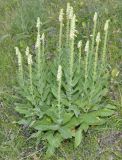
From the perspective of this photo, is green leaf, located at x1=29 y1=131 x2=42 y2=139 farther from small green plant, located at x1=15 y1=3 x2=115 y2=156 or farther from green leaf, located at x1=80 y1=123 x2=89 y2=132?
green leaf, located at x1=80 y1=123 x2=89 y2=132

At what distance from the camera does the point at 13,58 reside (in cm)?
500

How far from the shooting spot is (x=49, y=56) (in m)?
4.95

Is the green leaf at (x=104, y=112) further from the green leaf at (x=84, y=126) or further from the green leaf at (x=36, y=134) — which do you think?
the green leaf at (x=36, y=134)

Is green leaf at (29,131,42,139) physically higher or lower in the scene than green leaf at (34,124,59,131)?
lower

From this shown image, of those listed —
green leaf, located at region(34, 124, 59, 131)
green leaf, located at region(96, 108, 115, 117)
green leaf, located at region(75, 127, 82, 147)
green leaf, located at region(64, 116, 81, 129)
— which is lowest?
green leaf, located at region(75, 127, 82, 147)

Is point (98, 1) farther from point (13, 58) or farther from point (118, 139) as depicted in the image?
point (118, 139)

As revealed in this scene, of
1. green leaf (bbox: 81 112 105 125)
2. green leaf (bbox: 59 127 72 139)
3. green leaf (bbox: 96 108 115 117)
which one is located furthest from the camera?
green leaf (bbox: 96 108 115 117)

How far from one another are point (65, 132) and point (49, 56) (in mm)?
1235

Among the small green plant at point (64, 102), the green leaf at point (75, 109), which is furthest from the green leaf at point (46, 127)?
the green leaf at point (75, 109)

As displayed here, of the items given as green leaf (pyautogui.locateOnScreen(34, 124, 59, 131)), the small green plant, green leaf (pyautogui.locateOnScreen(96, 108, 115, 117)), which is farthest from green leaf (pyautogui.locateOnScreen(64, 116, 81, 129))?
green leaf (pyautogui.locateOnScreen(96, 108, 115, 117))

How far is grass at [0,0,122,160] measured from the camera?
409 centimetres

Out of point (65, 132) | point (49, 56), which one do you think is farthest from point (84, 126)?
point (49, 56)

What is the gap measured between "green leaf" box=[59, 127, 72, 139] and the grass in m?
0.19

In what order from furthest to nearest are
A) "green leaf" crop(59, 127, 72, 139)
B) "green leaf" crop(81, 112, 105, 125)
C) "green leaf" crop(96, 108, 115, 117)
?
"green leaf" crop(96, 108, 115, 117) → "green leaf" crop(81, 112, 105, 125) → "green leaf" crop(59, 127, 72, 139)
